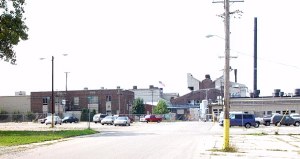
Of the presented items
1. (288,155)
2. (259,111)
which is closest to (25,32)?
(288,155)

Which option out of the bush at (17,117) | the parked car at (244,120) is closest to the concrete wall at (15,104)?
the bush at (17,117)

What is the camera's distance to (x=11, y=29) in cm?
3997

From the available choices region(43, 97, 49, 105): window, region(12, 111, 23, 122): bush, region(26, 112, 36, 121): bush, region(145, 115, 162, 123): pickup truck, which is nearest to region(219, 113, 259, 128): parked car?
region(145, 115, 162, 123): pickup truck

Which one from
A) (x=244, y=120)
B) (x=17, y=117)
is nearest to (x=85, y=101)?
(x=17, y=117)

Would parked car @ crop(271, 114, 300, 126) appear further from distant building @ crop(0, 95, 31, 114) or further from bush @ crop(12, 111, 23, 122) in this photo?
distant building @ crop(0, 95, 31, 114)

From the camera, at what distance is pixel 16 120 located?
334 ft

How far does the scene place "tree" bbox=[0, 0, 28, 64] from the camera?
39.4 metres

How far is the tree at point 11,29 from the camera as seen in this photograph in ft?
129

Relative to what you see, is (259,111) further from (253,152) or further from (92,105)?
(253,152)

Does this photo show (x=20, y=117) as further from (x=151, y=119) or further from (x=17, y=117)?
(x=151, y=119)

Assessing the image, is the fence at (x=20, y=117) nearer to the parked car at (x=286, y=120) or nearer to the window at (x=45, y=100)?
the window at (x=45, y=100)

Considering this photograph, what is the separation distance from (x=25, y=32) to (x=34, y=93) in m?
72.2

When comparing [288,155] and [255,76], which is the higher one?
[255,76]

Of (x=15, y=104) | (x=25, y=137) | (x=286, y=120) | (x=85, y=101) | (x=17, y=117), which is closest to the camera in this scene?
(x=25, y=137)
